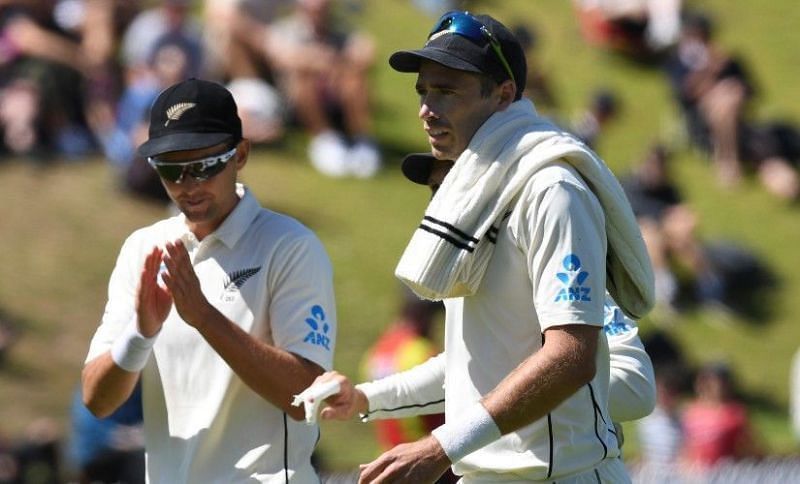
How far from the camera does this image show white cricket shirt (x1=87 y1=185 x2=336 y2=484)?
429cm

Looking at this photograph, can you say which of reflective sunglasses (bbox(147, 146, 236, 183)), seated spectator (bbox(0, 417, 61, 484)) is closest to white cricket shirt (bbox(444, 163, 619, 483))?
reflective sunglasses (bbox(147, 146, 236, 183))

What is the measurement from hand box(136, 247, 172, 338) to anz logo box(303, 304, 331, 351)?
39 cm

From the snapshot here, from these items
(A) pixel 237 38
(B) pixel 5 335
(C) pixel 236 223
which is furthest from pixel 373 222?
(C) pixel 236 223

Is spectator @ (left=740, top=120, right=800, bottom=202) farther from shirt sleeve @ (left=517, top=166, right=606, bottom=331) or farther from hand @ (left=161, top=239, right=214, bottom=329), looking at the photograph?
shirt sleeve @ (left=517, top=166, right=606, bottom=331)

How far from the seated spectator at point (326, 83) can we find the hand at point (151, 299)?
949 cm

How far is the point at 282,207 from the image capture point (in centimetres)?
1318

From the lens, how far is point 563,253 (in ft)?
11.5

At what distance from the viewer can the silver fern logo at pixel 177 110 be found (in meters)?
4.31

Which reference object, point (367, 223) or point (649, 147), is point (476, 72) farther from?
point (649, 147)

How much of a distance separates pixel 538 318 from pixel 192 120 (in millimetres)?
1259

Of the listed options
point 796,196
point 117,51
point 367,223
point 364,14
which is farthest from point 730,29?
point 117,51

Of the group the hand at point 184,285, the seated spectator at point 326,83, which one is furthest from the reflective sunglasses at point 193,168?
the seated spectator at point 326,83

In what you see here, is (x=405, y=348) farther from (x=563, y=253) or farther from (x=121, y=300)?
(x=563, y=253)

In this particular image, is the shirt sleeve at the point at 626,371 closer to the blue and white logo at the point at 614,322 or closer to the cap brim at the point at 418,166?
the blue and white logo at the point at 614,322
